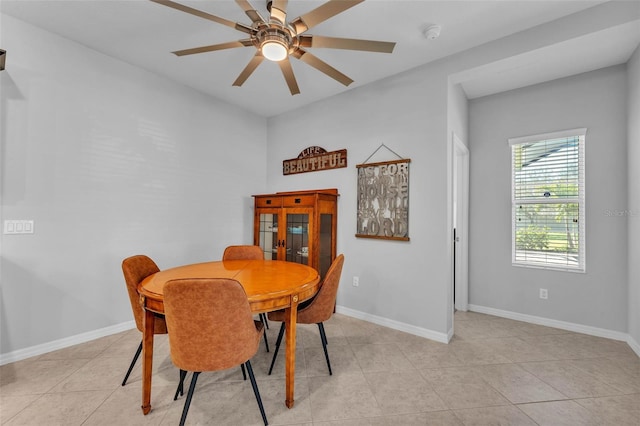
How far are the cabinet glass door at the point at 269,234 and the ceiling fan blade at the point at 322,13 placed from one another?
2.26 metres

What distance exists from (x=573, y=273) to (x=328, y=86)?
3.28 meters

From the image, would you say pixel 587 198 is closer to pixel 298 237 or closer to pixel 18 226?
pixel 298 237

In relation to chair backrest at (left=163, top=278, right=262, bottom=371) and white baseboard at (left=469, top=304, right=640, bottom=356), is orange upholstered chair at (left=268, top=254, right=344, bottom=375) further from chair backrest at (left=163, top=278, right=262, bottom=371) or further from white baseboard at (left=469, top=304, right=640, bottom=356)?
white baseboard at (left=469, top=304, right=640, bottom=356)

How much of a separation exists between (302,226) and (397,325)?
4.87ft

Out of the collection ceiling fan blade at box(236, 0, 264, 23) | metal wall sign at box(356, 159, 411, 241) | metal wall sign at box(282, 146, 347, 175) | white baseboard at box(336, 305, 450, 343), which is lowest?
white baseboard at box(336, 305, 450, 343)

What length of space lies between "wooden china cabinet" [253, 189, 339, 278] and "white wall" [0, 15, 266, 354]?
723mm

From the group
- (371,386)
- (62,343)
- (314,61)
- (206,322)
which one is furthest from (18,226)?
(371,386)

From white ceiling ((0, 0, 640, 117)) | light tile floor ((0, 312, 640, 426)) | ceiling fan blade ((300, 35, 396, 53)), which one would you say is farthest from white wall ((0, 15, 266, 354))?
ceiling fan blade ((300, 35, 396, 53))

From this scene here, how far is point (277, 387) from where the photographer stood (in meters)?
1.88

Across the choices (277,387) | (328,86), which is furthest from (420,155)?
(277,387)

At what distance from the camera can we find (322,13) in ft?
5.02

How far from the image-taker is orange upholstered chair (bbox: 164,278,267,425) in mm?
1307

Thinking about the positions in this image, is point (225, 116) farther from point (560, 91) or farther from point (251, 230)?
point (560, 91)

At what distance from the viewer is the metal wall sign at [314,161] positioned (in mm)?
3400
